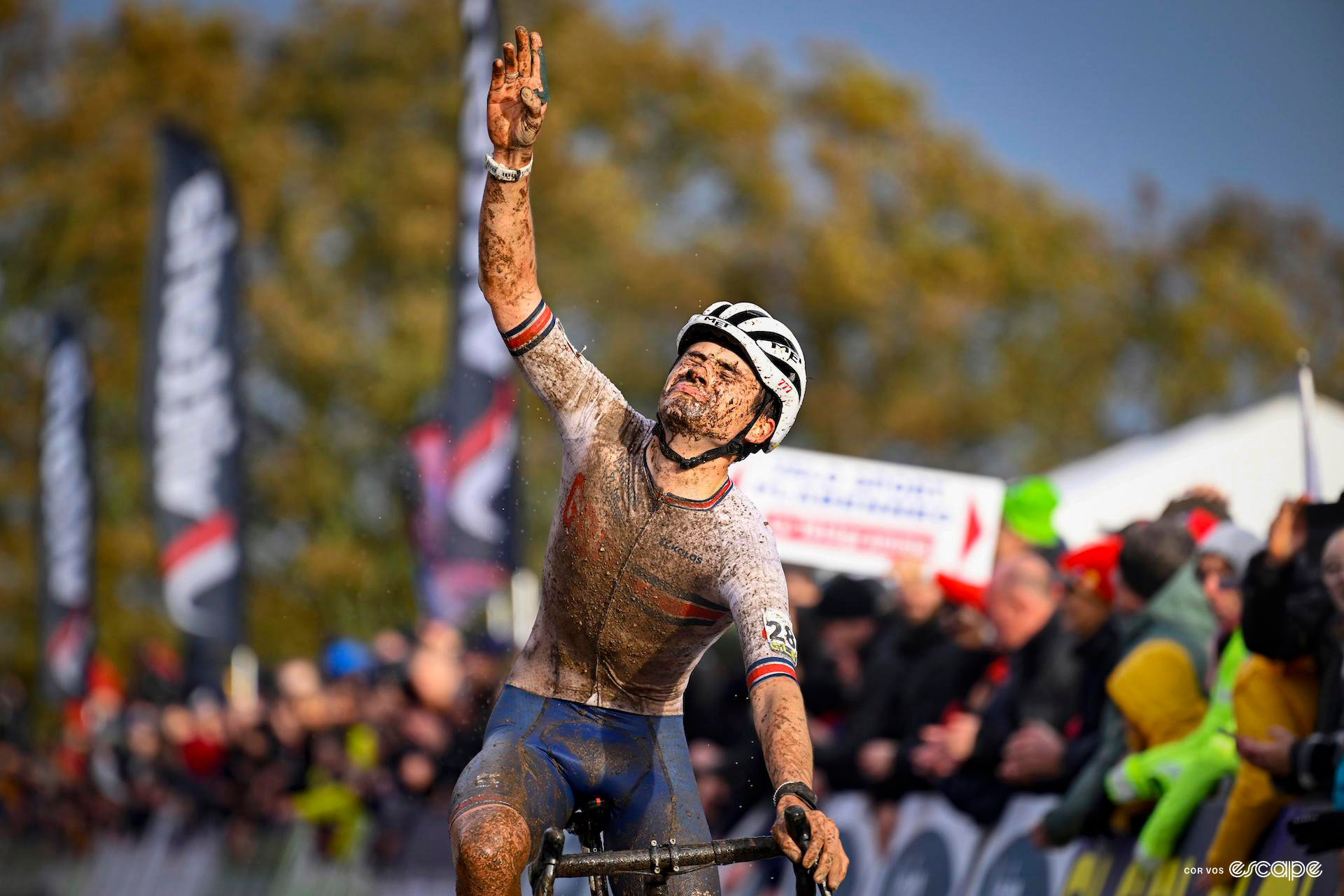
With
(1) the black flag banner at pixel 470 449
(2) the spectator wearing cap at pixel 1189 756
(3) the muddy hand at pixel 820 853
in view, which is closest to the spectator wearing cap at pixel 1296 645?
(2) the spectator wearing cap at pixel 1189 756

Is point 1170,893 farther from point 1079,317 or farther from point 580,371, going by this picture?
point 1079,317

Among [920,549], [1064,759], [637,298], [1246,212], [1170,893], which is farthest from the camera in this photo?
[1246,212]

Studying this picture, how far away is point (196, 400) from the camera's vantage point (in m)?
20.9

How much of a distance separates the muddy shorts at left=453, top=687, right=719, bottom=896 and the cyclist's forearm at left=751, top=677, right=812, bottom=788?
807 millimetres

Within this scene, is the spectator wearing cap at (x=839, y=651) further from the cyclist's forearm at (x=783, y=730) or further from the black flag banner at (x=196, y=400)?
the black flag banner at (x=196, y=400)

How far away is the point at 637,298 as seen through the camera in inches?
1544

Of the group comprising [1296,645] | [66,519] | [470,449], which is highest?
[66,519]

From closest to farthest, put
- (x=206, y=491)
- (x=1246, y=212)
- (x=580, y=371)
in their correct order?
(x=580, y=371) < (x=206, y=491) < (x=1246, y=212)

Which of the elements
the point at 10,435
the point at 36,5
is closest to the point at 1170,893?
the point at 10,435

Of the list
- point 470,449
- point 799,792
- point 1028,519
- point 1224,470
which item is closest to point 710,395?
point 799,792

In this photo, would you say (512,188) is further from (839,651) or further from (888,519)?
(839,651)

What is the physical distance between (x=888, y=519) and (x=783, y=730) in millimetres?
5404

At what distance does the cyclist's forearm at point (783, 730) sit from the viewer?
4.82 metres

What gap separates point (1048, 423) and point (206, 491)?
82.0 feet
